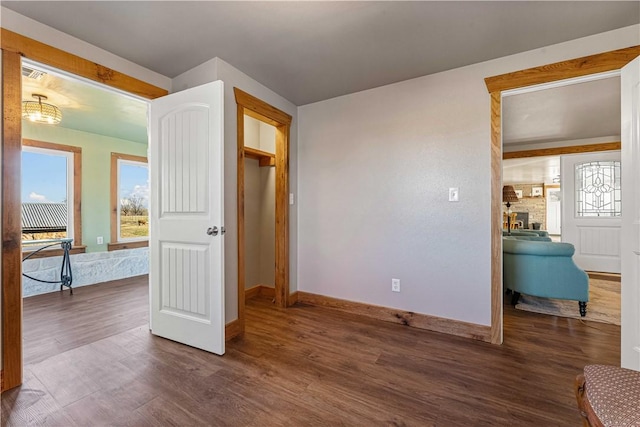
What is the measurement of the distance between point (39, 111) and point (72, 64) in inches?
66.5

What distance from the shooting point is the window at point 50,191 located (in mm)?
3812

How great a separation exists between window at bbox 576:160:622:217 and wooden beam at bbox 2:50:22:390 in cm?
737

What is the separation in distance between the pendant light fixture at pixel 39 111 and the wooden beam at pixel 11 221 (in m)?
1.75

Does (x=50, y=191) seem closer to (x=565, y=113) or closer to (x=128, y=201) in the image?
(x=128, y=201)

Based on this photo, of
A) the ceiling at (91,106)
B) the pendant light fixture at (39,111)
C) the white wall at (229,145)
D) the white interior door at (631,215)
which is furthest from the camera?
the pendant light fixture at (39,111)

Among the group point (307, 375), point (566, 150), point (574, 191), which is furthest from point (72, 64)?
point (574, 191)

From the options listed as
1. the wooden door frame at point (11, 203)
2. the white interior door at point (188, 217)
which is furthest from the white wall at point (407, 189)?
the wooden door frame at point (11, 203)

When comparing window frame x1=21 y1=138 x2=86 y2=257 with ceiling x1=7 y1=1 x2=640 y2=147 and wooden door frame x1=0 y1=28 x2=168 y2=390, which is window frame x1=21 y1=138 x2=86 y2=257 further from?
wooden door frame x1=0 y1=28 x2=168 y2=390

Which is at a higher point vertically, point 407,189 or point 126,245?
point 407,189

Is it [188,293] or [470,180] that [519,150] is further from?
[188,293]

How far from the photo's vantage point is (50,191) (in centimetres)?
399

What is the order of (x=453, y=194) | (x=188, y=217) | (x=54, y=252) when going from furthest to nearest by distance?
(x=54, y=252) < (x=453, y=194) < (x=188, y=217)

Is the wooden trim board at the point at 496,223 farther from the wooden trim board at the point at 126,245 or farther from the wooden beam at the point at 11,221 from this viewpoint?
the wooden trim board at the point at 126,245

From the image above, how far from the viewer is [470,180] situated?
2.38 meters
